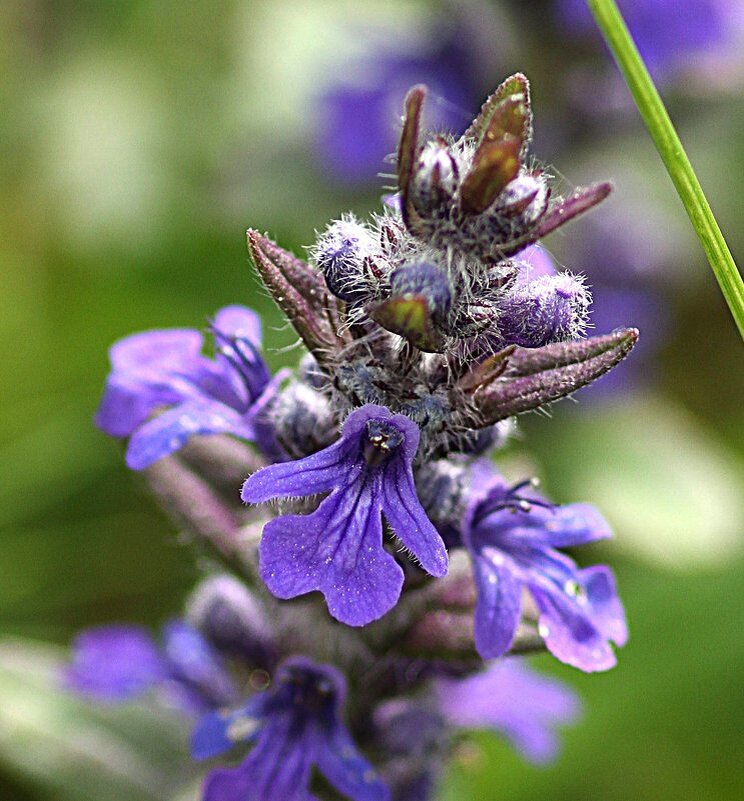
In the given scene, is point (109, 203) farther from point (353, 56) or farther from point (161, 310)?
point (353, 56)

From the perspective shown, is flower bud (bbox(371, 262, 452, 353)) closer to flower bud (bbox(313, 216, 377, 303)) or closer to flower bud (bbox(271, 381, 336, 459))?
flower bud (bbox(313, 216, 377, 303))

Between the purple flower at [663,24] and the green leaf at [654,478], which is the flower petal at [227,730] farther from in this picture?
the purple flower at [663,24]

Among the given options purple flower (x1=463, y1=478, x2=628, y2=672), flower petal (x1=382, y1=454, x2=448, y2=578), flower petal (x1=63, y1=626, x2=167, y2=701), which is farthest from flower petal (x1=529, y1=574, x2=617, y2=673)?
flower petal (x1=63, y1=626, x2=167, y2=701)

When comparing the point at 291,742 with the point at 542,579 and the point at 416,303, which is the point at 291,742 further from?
the point at 416,303

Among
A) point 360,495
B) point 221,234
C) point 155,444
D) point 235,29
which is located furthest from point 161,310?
point 360,495

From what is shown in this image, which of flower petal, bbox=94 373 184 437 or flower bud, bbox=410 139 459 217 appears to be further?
flower petal, bbox=94 373 184 437
